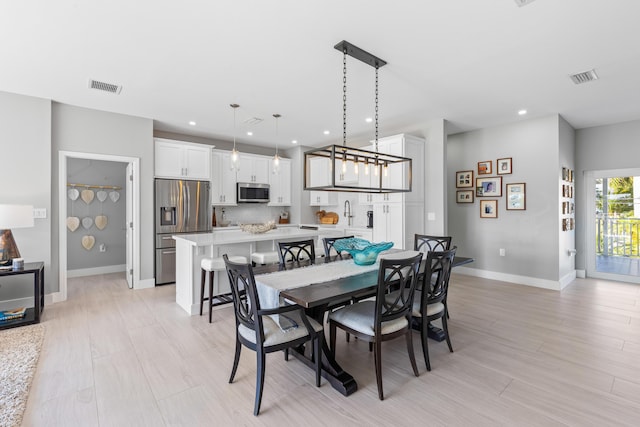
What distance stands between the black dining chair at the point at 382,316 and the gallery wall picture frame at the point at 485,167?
396cm

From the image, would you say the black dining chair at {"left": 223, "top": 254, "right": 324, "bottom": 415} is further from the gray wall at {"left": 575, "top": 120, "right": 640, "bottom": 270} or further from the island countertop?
the gray wall at {"left": 575, "top": 120, "right": 640, "bottom": 270}

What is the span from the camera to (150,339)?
9.63 ft

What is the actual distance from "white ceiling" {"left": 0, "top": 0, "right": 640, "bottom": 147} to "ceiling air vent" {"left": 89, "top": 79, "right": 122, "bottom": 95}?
0.30 feet

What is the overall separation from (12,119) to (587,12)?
589cm

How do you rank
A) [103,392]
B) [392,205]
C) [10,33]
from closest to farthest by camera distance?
[103,392], [10,33], [392,205]

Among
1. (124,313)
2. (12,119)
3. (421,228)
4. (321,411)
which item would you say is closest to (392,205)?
(421,228)

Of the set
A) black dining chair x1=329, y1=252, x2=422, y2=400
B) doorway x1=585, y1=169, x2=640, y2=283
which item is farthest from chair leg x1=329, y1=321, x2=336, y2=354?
doorway x1=585, y1=169, x2=640, y2=283

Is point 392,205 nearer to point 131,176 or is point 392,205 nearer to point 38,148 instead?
point 131,176

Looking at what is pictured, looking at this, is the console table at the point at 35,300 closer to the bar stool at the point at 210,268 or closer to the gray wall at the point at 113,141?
the gray wall at the point at 113,141

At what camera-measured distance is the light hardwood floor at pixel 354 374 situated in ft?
6.16

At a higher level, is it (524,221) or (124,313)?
(524,221)

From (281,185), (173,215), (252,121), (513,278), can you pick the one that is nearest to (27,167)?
(173,215)

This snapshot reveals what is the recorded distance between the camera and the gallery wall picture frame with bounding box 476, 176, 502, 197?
526 cm

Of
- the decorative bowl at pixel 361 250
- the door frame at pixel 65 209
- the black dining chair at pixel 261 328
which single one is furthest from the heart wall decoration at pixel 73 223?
the decorative bowl at pixel 361 250
